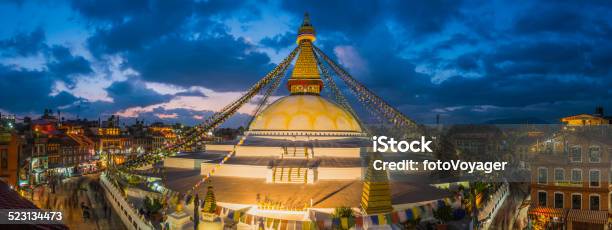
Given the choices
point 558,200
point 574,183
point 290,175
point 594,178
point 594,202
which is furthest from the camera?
point 558,200

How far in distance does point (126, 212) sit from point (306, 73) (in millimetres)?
14863

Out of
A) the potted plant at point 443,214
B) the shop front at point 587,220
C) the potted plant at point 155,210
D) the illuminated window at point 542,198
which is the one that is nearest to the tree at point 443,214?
the potted plant at point 443,214

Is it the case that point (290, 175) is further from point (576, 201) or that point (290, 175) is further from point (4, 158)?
point (4, 158)

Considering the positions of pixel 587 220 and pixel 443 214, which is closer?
pixel 443 214

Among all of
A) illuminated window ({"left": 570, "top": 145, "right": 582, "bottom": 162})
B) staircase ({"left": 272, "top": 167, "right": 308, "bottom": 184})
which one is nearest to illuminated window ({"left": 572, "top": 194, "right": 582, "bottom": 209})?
illuminated window ({"left": 570, "top": 145, "right": 582, "bottom": 162})

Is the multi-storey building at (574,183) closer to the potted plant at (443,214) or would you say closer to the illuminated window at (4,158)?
the potted plant at (443,214)

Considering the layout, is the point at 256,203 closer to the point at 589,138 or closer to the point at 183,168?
the point at 183,168

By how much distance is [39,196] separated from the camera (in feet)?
73.4

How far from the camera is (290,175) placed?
17.0m

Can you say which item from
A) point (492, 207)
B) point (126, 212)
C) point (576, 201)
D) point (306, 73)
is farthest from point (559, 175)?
point (126, 212)

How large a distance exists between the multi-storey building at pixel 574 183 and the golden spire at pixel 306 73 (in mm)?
13909

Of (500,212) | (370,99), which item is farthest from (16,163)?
(500,212)

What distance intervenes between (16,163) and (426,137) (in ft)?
71.9

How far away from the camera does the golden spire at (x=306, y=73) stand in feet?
88.3
